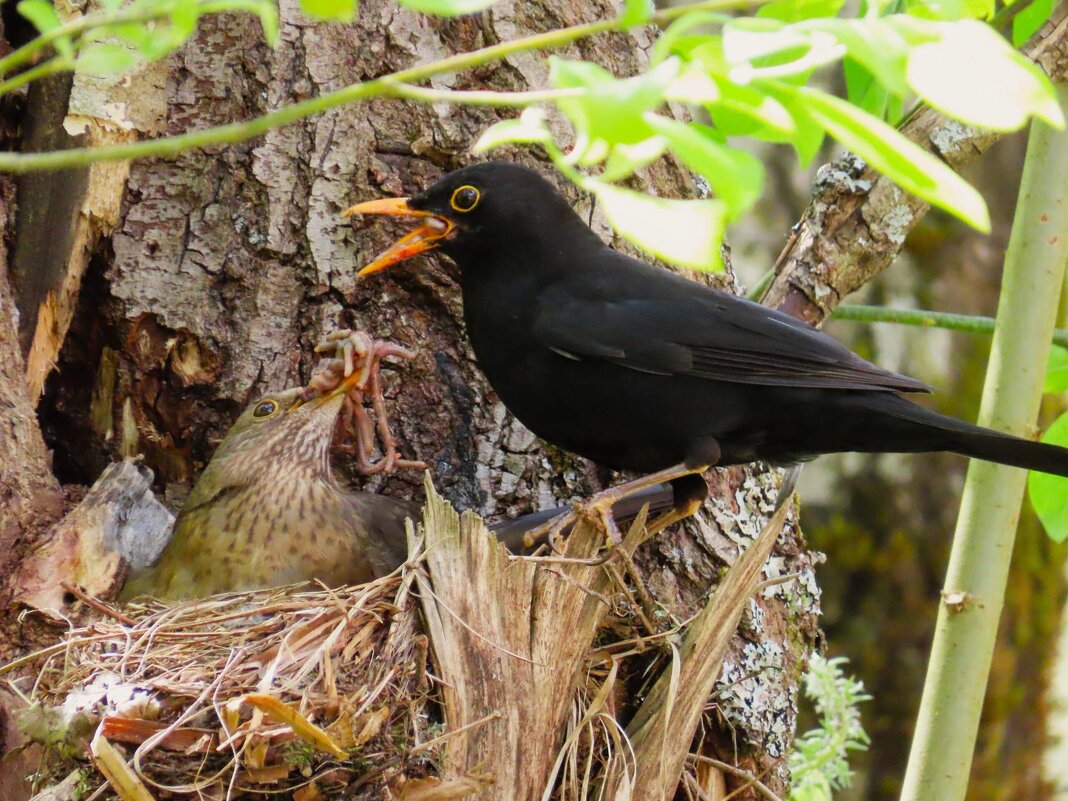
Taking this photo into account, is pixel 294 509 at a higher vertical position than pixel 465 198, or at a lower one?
lower

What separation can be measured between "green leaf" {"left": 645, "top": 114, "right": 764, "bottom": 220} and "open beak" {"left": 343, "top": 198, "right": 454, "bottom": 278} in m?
2.67

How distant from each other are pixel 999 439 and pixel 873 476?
13.9 ft

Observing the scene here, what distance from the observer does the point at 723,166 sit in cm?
141

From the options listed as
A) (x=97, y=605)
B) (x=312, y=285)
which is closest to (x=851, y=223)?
(x=312, y=285)

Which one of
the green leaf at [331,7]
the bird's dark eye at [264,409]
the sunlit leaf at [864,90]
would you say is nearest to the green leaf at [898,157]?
the green leaf at [331,7]

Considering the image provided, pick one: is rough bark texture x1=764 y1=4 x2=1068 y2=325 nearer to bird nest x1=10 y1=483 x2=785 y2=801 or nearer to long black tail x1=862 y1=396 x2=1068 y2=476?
long black tail x1=862 y1=396 x2=1068 y2=476

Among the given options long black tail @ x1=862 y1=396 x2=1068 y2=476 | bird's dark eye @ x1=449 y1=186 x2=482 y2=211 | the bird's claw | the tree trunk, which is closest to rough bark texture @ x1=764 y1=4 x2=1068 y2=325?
long black tail @ x1=862 y1=396 x2=1068 y2=476

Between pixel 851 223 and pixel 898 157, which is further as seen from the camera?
pixel 851 223

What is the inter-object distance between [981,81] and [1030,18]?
264 cm

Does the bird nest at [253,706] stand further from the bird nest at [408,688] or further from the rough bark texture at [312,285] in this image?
the rough bark texture at [312,285]

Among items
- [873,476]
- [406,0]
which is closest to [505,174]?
[406,0]

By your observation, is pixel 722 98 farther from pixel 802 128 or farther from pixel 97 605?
pixel 97 605

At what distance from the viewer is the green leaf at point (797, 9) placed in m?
1.68

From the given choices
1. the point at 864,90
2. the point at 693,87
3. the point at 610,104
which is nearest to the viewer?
the point at 610,104
